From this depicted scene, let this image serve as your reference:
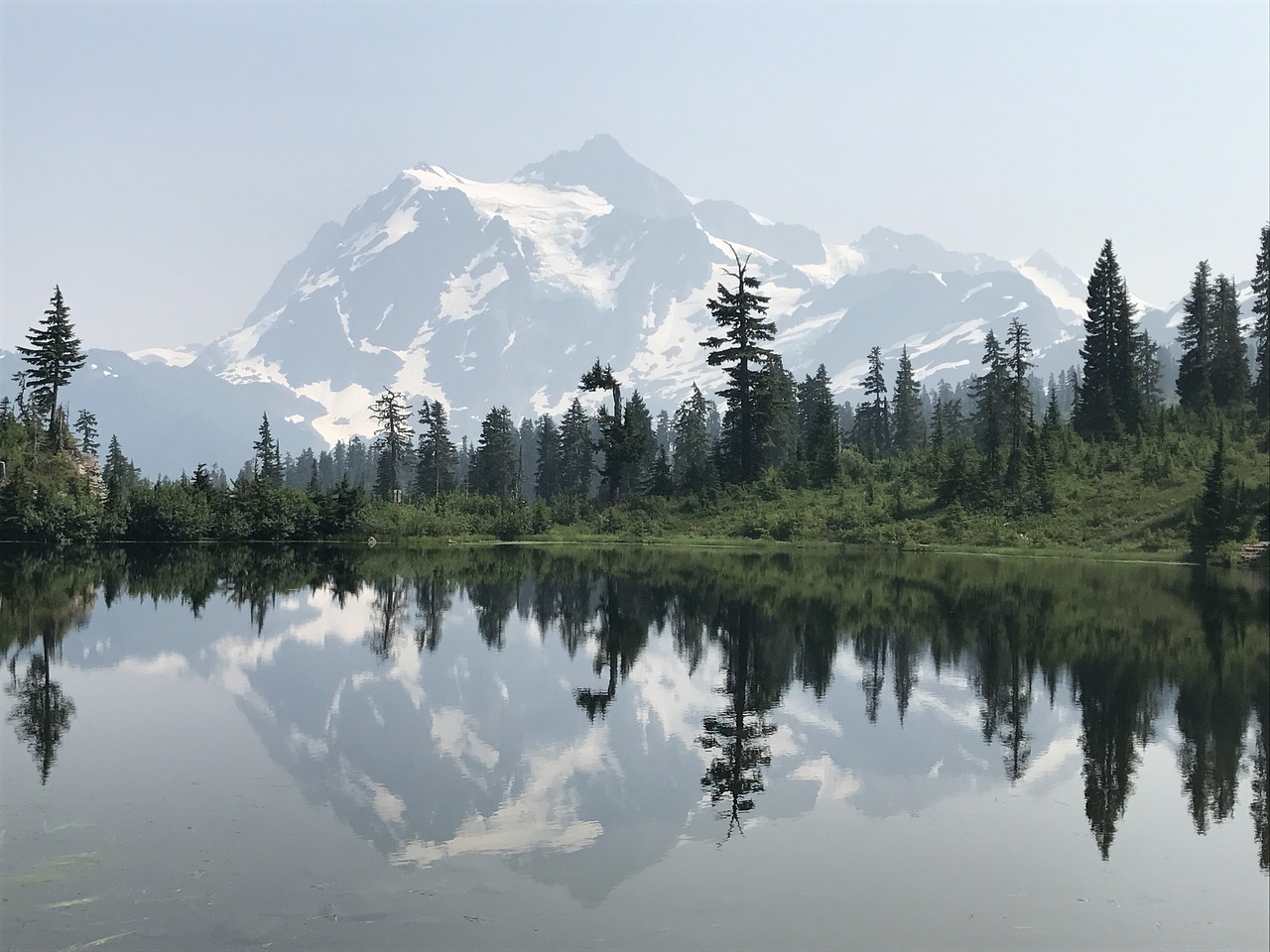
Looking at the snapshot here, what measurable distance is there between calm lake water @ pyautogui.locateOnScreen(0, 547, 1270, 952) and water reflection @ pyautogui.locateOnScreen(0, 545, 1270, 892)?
0.37 ft

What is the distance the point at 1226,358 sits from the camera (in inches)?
3873

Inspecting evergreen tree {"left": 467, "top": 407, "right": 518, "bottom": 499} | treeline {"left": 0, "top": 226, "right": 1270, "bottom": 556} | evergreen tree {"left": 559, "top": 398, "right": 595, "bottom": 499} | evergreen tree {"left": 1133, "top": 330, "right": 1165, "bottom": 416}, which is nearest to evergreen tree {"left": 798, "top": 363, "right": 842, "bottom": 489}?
treeline {"left": 0, "top": 226, "right": 1270, "bottom": 556}

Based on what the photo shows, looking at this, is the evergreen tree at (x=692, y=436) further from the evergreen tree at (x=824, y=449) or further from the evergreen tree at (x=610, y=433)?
the evergreen tree at (x=610, y=433)

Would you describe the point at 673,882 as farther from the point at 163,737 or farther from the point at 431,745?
the point at 163,737

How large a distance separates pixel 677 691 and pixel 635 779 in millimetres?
6916

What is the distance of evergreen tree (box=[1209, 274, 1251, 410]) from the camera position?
94.8m

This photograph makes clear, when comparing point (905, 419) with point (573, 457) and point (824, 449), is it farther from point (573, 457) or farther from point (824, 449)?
point (824, 449)

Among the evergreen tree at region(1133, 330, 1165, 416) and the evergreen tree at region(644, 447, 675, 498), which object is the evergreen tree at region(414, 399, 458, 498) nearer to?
the evergreen tree at region(644, 447, 675, 498)

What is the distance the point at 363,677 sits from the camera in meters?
25.5

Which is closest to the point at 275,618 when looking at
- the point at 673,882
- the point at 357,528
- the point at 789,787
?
the point at 789,787

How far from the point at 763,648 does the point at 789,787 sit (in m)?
12.6

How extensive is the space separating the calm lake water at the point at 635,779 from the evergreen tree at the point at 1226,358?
216 feet

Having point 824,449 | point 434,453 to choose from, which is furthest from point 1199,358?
point 434,453

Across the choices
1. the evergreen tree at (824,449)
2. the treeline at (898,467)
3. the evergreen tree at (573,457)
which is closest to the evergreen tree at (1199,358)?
the treeline at (898,467)
